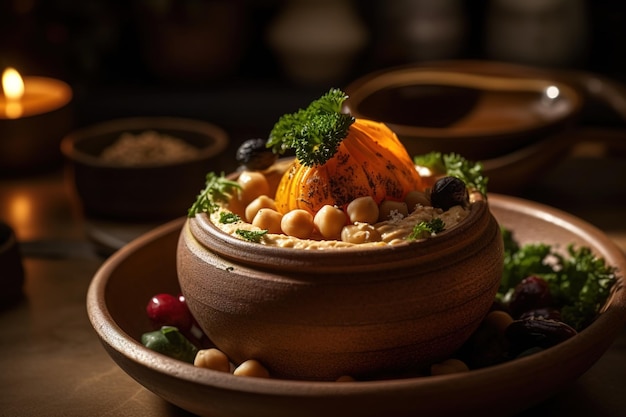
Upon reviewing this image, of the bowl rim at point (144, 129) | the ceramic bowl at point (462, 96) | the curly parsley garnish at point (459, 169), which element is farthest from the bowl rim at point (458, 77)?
the curly parsley garnish at point (459, 169)

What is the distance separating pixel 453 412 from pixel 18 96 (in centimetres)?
131

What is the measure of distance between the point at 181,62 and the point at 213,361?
1.41 meters

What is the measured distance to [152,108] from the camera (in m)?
2.25

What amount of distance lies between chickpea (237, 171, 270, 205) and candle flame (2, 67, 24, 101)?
910 mm

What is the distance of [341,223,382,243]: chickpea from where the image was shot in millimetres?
973

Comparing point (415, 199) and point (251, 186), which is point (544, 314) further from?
point (251, 186)

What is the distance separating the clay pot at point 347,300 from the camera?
3.07 ft

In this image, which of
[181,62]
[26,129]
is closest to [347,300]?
[26,129]

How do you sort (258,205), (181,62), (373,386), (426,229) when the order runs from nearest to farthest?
(373,386)
(426,229)
(258,205)
(181,62)

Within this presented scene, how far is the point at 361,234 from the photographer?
974mm

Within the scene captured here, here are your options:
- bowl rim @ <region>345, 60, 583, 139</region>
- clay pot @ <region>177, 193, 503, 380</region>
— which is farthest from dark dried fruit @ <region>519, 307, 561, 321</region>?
bowl rim @ <region>345, 60, 583, 139</region>

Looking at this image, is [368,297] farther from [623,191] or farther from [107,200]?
[623,191]

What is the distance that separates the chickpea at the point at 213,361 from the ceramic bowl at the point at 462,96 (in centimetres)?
81

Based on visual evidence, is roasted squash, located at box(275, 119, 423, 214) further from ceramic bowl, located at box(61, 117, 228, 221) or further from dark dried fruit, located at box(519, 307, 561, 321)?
ceramic bowl, located at box(61, 117, 228, 221)
